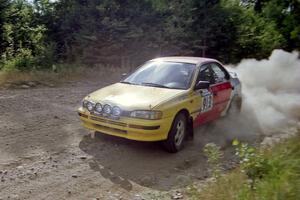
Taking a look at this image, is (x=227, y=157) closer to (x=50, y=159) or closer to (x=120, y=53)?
(x=50, y=159)

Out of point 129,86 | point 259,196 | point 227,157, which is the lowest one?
point 227,157

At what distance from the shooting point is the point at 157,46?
15.2m

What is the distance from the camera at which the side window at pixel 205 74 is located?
6.86 metres

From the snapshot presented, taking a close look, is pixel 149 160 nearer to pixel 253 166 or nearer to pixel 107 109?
pixel 107 109

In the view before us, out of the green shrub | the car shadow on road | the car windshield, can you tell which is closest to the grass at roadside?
the car shadow on road

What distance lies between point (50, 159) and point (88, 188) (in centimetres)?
106

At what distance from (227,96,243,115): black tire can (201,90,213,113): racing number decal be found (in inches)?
49.9

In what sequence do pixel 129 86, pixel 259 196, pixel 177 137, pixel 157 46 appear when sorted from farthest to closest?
pixel 157 46
pixel 129 86
pixel 177 137
pixel 259 196

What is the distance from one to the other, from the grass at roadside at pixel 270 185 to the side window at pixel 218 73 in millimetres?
3079

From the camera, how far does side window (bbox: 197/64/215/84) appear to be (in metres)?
6.86

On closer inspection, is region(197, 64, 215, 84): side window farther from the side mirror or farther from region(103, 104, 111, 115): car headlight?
region(103, 104, 111, 115): car headlight

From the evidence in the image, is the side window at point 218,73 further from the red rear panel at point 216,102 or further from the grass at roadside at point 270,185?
the grass at roadside at point 270,185

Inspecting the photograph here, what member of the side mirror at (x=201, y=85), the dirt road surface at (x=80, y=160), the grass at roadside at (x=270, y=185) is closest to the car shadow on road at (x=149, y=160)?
the dirt road surface at (x=80, y=160)

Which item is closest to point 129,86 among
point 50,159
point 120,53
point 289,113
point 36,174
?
point 50,159
